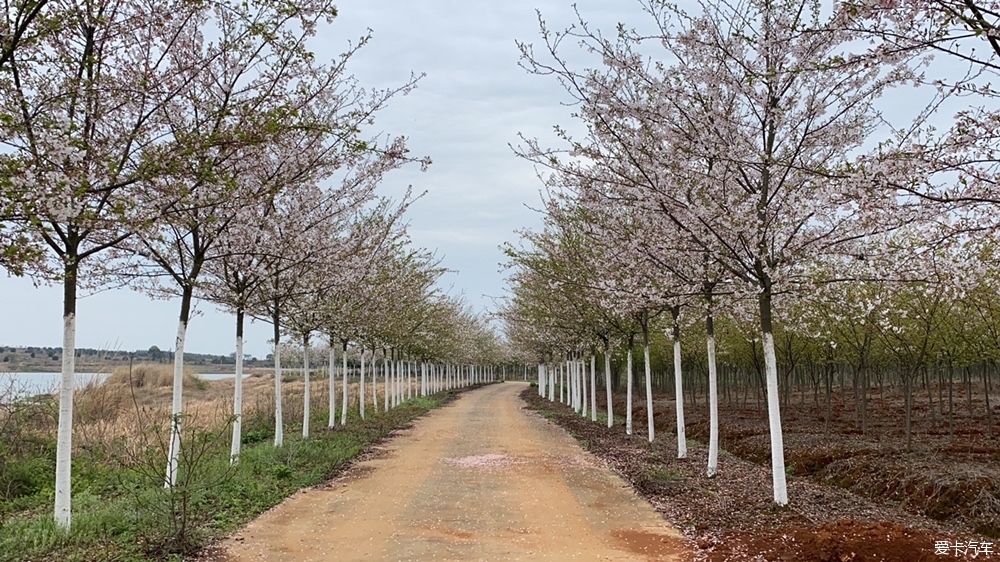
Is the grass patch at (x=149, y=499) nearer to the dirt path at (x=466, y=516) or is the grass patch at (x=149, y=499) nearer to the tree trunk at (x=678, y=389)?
the dirt path at (x=466, y=516)


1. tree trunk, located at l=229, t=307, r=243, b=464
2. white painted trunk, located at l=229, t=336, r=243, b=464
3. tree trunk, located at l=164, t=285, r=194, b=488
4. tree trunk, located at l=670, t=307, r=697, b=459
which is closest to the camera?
tree trunk, located at l=164, t=285, r=194, b=488

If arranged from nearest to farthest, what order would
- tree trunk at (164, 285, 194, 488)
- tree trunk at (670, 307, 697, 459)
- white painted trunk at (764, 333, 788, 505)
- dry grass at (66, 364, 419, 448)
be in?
1. white painted trunk at (764, 333, 788, 505)
2. tree trunk at (164, 285, 194, 488)
3. tree trunk at (670, 307, 697, 459)
4. dry grass at (66, 364, 419, 448)

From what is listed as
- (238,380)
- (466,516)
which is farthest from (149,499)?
(238,380)

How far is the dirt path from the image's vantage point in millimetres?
6746

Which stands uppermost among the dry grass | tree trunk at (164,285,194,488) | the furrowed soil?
tree trunk at (164,285,194,488)

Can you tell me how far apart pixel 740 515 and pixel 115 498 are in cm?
759

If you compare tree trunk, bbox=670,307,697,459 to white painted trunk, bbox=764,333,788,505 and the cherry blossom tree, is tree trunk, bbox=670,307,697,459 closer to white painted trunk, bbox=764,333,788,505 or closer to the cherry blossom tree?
white painted trunk, bbox=764,333,788,505

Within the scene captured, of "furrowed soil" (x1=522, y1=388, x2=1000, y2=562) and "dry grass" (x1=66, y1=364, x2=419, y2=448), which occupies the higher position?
"dry grass" (x1=66, y1=364, x2=419, y2=448)

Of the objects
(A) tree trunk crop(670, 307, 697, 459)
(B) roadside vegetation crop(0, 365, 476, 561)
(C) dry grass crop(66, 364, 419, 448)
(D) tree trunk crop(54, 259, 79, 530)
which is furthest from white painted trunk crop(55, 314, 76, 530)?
(A) tree trunk crop(670, 307, 697, 459)

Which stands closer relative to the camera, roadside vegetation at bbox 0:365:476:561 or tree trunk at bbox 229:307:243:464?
roadside vegetation at bbox 0:365:476:561

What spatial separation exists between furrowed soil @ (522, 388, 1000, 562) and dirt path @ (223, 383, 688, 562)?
473 millimetres

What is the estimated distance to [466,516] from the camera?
831cm

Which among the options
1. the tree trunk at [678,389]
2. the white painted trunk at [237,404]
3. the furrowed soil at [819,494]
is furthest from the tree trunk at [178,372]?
the tree trunk at [678,389]

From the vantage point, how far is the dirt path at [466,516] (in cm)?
675
